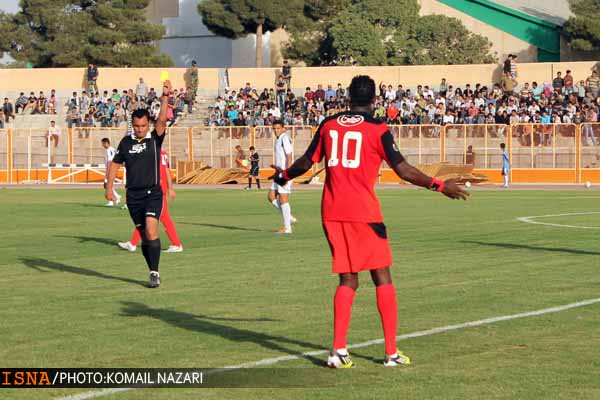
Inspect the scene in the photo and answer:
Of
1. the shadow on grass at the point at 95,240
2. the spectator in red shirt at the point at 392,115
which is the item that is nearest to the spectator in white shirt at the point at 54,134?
the spectator in red shirt at the point at 392,115

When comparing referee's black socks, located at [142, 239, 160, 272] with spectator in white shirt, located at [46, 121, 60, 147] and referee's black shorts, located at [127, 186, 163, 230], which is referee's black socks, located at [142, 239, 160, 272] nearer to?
referee's black shorts, located at [127, 186, 163, 230]

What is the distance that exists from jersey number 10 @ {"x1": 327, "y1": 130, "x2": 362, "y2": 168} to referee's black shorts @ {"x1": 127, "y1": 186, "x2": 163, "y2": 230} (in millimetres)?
5697

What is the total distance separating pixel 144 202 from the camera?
14.3 metres

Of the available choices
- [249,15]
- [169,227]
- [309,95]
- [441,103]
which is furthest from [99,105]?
[169,227]

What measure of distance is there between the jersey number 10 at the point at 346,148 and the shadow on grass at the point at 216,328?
5.13 feet

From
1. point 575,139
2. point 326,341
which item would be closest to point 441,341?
point 326,341

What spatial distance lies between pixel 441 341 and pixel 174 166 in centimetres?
4361

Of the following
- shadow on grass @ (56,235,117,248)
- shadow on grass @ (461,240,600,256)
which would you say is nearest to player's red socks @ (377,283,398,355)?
shadow on grass @ (461,240,600,256)

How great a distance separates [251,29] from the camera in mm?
72438

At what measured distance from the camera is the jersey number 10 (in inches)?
349

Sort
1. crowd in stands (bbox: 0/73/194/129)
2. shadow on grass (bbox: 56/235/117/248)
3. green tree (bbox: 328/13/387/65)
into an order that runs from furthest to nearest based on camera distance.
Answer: green tree (bbox: 328/13/387/65)
crowd in stands (bbox: 0/73/194/129)
shadow on grass (bbox: 56/235/117/248)

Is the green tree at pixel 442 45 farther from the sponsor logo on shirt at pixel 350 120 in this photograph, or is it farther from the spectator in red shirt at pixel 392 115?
Result: the sponsor logo on shirt at pixel 350 120

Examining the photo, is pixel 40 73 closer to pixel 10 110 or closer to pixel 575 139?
pixel 10 110

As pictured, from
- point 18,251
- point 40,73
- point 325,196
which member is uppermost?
point 40,73
